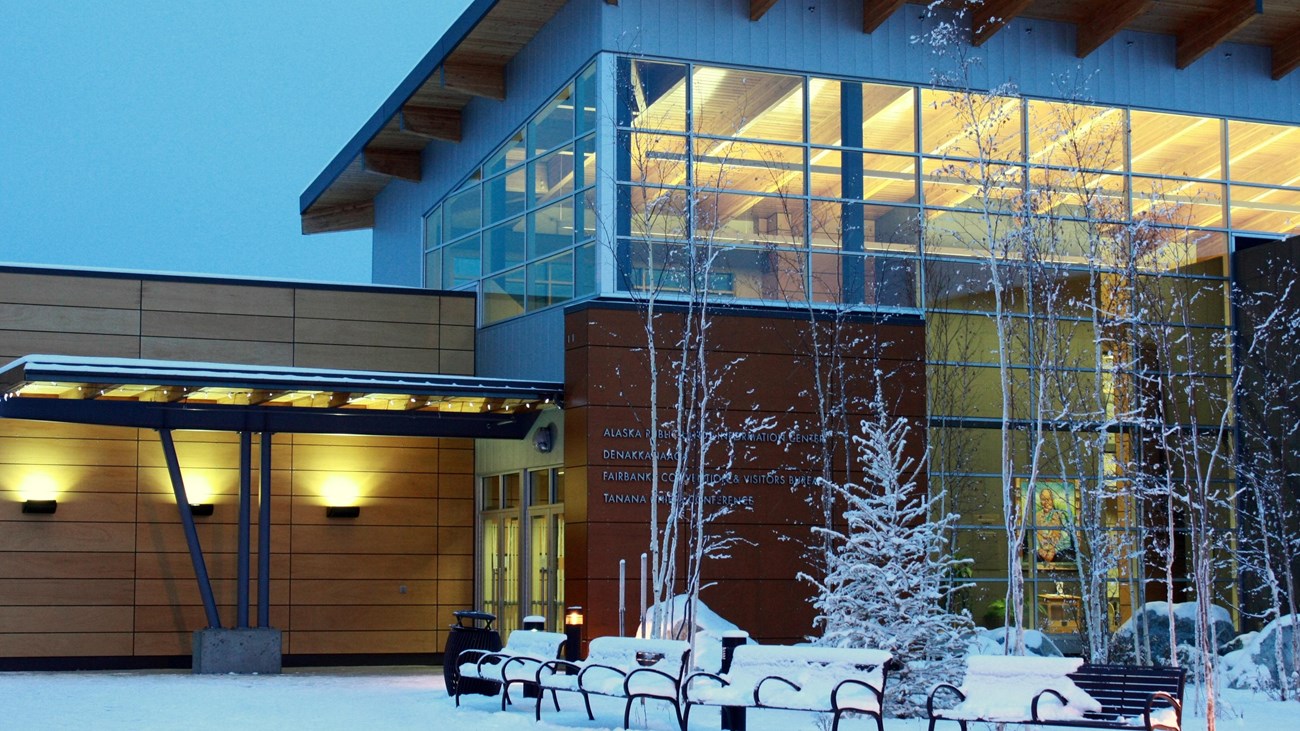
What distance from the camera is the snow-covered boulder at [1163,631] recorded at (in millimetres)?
18719

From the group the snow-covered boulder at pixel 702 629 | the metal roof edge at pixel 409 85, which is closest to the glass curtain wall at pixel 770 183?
the metal roof edge at pixel 409 85

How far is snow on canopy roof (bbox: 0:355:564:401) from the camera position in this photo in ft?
55.4

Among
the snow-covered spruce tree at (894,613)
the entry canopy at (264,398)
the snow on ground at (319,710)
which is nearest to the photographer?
the snow on ground at (319,710)

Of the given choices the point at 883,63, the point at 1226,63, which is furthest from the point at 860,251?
the point at 1226,63

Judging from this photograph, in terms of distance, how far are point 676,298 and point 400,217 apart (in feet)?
33.9

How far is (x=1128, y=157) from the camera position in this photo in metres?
20.9

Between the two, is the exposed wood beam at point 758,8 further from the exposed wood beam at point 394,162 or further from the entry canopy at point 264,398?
the exposed wood beam at point 394,162

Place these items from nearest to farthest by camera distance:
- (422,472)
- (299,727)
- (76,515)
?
(299,727) < (76,515) < (422,472)

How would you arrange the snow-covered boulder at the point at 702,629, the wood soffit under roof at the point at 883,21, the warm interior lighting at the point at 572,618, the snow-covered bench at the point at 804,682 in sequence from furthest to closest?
1. the wood soffit under roof at the point at 883,21
2. the snow-covered boulder at the point at 702,629
3. the warm interior lighting at the point at 572,618
4. the snow-covered bench at the point at 804,682

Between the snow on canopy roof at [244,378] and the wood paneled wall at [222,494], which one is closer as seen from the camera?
the snow on canopy roof at [244,378]

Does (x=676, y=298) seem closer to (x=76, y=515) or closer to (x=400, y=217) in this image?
(x=76, y=515)

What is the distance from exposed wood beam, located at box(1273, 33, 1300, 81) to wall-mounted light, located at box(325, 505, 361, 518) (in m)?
14.4

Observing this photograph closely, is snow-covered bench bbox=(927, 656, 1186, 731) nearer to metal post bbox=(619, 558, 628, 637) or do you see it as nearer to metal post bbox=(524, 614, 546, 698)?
metal post bbox=(524, 614, 546, 698)

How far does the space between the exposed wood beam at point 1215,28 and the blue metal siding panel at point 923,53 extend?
0.73 ft
